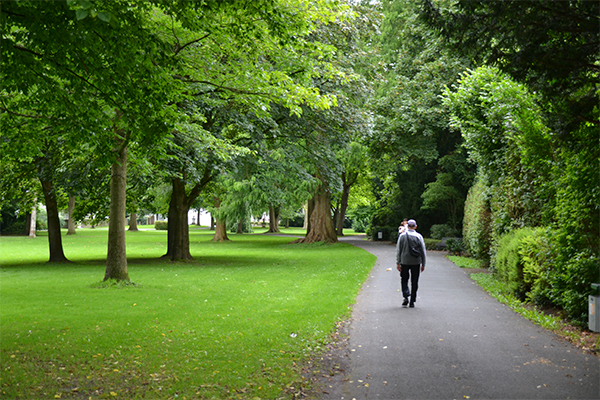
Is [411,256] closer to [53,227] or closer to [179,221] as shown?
[179,221]

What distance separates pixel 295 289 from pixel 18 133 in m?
7.35

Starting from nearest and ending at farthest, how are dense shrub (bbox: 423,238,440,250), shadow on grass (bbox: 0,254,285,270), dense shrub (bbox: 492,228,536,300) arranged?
1. dense shrub (bbox: 492,228,536,300)
2. shadow on grass (bbox: 0,254,285,270)
3. dense shrub (bbox: 423,238,440,250)

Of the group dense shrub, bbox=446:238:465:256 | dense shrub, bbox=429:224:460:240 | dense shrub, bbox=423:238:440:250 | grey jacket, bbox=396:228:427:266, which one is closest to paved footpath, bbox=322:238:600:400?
grey jacket, bbox=396:228:427:266

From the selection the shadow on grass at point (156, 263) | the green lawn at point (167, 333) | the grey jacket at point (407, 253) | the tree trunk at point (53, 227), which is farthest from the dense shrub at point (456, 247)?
the tree trunk at point (53, 227)

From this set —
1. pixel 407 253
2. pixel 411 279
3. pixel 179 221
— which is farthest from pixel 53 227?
pixel 411 279

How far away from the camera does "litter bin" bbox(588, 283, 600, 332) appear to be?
24.2 feet

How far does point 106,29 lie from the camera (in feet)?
20.1

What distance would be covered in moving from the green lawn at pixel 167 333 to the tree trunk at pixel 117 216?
2.41 ft

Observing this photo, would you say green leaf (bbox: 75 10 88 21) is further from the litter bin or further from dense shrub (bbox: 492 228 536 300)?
dense shrub (bbox: 492 228 536 300)

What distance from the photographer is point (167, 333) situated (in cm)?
816

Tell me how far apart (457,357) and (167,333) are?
4.45 metres

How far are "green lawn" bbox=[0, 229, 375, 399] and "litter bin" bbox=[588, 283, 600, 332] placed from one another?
154 inches

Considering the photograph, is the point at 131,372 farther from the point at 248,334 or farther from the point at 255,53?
the point at 255,53


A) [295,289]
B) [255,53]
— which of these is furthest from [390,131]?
[255,53]
